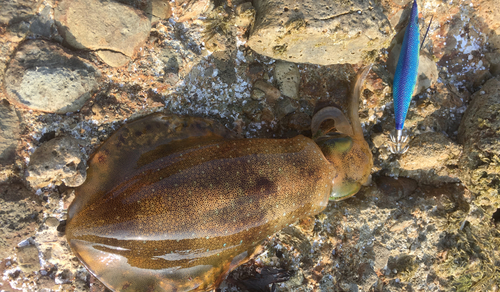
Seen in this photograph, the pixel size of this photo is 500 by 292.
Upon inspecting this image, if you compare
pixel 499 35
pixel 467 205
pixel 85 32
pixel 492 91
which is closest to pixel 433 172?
pixel 467 205

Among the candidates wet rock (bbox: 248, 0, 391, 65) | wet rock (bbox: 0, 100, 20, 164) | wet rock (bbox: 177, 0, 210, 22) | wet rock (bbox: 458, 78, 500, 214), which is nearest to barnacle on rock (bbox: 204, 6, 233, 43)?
wet rock (bbox: 177, 0, 210, 22)

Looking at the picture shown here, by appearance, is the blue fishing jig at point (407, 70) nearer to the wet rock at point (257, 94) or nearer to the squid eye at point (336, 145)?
the squid eye at point (336, 145)

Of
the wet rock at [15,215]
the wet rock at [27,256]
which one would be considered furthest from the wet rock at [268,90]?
the wet rock at [27,256]

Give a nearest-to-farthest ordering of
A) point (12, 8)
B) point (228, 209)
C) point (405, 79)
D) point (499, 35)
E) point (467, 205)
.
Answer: point (12, 8) → point (228, 209) → point (405, 79) → point (467, 205) → point (499, 35)

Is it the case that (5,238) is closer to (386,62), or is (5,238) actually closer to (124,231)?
(124,231)

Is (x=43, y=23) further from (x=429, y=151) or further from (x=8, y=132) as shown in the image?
(x=429, y=151)
